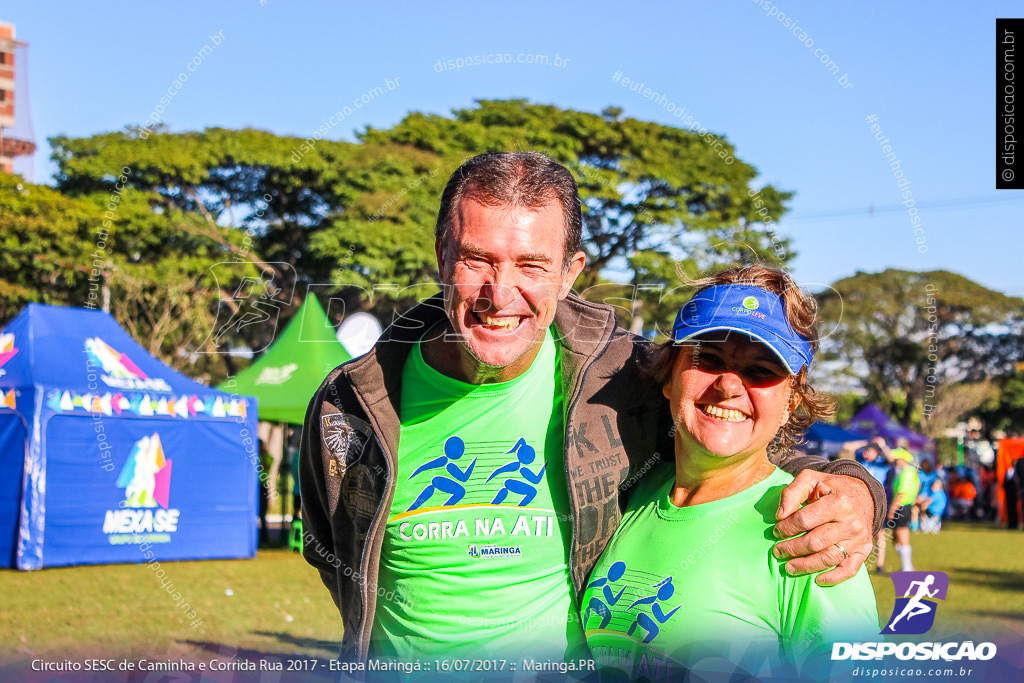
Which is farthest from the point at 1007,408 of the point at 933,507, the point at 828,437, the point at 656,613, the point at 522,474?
the point at 656,613

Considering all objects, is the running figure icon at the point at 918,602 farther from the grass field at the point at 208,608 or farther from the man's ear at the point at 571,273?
the grass field at the point at 208,608

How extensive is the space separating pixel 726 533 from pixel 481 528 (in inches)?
29.4

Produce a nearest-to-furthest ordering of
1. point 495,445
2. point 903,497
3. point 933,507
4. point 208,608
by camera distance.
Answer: point 495,445, point 208,608, point 903,497, point 933,507

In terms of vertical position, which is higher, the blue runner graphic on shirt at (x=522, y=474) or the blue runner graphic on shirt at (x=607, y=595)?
the blue runner graphic on shirt at (x=522, y=474)

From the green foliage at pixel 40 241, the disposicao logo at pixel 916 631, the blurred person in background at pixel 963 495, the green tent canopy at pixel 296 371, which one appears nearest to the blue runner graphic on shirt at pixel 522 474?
the disposicao logo at pixel 916 631

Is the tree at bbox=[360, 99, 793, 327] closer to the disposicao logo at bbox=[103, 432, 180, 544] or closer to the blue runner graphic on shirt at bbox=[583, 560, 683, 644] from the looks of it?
the disposicao logo at bbox=[103, 432, 180, 544]

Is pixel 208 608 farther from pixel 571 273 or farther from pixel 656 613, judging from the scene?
pixel 656 613

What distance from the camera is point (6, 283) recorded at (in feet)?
66.9

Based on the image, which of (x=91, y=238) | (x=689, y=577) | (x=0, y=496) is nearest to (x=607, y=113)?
(x=91, y=238)

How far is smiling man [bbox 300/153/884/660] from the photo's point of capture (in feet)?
7.93

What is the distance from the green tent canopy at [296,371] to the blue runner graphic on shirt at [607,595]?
972 cm

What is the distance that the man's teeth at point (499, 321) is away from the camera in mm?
2434

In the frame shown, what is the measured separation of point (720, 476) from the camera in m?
2.13

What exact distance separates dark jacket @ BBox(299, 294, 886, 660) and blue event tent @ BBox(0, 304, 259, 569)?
8316 mm
